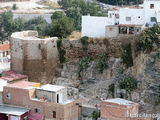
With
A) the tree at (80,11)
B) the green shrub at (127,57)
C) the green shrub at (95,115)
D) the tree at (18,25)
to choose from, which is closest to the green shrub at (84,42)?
the green shrub at (127,57)

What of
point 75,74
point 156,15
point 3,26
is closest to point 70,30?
point 75,74

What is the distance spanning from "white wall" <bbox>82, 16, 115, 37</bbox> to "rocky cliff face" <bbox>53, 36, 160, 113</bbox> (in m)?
1.81

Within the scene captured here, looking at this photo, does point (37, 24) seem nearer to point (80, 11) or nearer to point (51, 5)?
point (80, 11)

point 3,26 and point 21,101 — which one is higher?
point 3,26

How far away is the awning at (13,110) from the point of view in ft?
101

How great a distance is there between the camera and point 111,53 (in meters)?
34.5

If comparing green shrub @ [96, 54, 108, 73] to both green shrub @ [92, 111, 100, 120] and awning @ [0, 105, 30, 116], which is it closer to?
green shrub @ [92, 111, 100, 120]

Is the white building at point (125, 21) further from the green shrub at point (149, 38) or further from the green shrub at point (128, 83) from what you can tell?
the green shrub at point (128, 83)

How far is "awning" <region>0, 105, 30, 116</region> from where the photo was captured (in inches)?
1215

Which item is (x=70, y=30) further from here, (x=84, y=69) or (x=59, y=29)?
(x=84, y=69)

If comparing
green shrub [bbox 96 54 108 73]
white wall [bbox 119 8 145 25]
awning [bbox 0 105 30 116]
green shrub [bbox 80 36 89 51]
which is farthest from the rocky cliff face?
awning [bbox 0 105 30 116]

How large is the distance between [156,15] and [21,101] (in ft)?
37.9

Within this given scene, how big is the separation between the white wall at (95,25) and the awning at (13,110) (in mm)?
9001

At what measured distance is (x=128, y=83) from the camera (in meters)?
32.0
